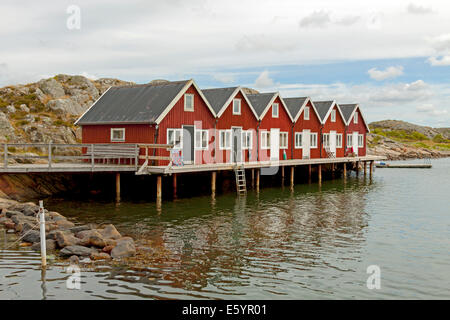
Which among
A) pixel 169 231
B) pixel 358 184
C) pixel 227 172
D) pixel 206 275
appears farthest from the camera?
pixel 358 184

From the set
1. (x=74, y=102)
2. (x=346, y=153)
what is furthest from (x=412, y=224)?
(x=74, y=102)

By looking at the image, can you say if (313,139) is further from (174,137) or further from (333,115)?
(174,137)

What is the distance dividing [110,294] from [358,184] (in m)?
34.1

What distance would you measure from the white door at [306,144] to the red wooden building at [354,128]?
7.90 m

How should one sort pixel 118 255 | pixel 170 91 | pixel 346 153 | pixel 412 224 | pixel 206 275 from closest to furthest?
pixel 206 275 < pixel 118 255 < pixel 412 224 < pixel 170 91 < pixel 346 153

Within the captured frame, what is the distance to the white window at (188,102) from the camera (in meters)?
29.8

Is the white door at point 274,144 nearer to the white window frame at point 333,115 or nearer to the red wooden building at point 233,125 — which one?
the red wooden building at point 233,125

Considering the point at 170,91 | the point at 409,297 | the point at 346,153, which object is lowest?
the point at 409,297

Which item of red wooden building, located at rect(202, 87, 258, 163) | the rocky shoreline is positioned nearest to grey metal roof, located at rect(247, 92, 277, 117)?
red wooden building, located at rect(202, 87, 258, 163)

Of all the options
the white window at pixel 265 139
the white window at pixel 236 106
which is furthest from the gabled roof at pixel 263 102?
the white window at pixel 236 106

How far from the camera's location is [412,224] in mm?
21828

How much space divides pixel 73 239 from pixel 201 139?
16118 millimetres
